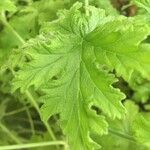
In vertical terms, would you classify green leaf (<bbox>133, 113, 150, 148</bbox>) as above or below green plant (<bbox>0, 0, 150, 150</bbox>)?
below

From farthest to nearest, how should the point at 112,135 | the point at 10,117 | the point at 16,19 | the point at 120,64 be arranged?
the point at 10,117
the point at 16,19
the point at 112,135
the point at 120,64

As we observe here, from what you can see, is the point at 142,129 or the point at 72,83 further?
the point at 142,129

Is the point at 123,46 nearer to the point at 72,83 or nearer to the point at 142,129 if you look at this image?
the point at 72,83

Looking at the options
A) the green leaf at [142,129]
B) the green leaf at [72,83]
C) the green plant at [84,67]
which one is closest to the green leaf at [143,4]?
the green plant at [84,67]

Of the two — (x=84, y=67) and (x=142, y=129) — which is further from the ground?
(x=84, y=67)

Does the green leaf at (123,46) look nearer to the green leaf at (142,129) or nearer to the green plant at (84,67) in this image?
the green plant at (84,67)

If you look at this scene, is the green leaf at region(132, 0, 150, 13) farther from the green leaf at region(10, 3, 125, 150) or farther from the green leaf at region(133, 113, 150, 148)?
the green leaf at region(133, 113, 150, 148)

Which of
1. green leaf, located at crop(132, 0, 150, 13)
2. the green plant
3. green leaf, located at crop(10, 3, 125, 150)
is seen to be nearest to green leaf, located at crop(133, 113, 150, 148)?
the green plant

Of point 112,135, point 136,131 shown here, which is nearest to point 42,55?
point 136,131

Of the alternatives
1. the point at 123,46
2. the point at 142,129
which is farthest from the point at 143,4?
the point at 142,129

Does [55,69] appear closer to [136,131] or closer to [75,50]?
[75,50]

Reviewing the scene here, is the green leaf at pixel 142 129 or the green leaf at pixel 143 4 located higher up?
the green leaf at pixel 143 4
